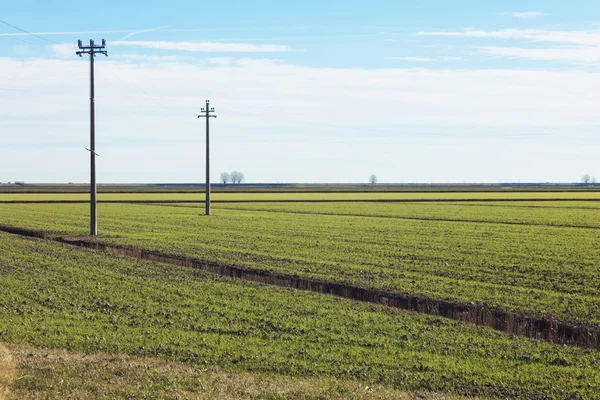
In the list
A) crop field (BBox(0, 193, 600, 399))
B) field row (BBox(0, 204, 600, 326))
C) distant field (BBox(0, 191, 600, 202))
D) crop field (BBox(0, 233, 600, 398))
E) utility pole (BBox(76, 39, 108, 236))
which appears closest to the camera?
crop field (BBox(0, 233, 600, 398))

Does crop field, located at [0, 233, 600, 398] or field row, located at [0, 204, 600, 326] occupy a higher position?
field row, located at [0, 204, 600, 326]

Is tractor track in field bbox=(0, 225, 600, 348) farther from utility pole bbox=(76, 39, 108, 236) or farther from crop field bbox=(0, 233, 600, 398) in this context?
utility pole bbox=(76, 39, 108, 236)

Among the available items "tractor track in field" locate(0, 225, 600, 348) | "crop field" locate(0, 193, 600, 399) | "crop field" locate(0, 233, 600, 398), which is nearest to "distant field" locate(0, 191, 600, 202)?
"crop field" locate(0, 193, 600, 399)

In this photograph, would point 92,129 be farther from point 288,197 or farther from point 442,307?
point 288,197

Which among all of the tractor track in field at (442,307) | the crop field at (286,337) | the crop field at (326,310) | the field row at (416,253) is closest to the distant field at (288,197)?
the field row at (416,253)

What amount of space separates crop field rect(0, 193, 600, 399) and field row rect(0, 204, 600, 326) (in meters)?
0.11

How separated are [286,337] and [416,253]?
1762cm

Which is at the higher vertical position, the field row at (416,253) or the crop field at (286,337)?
the field row at (416,253)

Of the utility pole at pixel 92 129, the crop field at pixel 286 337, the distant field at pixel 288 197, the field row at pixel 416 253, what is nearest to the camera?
the crop field at pixel 286 337

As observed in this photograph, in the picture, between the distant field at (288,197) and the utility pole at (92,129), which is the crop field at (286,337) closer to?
the utility pole at (92,129)

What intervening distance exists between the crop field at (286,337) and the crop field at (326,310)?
0.13 ft

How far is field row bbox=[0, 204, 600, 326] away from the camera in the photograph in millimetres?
21484

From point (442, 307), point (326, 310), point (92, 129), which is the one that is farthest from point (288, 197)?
point (326, 310)

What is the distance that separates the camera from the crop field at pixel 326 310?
13.3 m
